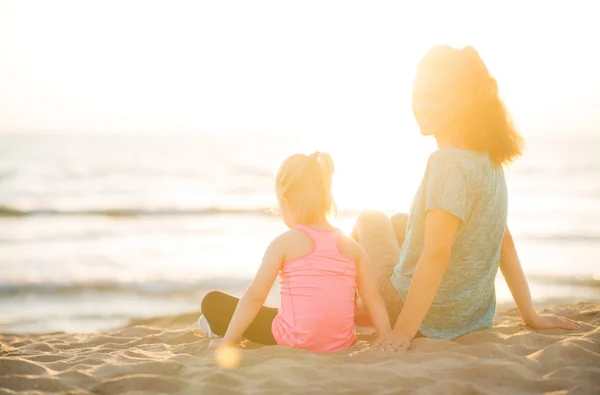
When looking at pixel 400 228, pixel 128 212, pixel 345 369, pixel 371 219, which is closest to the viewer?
pixel 345 369

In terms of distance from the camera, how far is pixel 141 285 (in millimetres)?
9250

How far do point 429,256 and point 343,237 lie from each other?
1.88 feet

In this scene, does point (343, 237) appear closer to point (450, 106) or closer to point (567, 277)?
point (450, 106)

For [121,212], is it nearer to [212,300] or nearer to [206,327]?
[206,327]

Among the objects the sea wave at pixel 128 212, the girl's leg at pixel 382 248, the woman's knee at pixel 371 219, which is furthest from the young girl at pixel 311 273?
the sea wave at pixel 128 212

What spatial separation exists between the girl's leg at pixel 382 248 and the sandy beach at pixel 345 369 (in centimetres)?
33

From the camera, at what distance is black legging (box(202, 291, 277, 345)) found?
175 inches

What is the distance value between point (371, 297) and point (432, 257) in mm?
597

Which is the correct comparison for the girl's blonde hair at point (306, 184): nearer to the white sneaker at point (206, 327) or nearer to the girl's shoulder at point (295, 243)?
the girl's shoulder at point (295, 243)

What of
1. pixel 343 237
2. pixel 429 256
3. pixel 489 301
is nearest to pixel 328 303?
pixel 343 237

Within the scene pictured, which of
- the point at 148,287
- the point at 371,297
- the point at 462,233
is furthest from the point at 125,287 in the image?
the point at 462,233

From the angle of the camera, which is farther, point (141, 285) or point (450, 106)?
point (141, 285)

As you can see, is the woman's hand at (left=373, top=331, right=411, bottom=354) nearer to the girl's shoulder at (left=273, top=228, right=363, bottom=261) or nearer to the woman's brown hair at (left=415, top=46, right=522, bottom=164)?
the girl's shoulder at (left=273, top=228, right=363, bottom=261)

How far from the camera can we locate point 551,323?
15.3ft
